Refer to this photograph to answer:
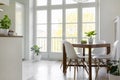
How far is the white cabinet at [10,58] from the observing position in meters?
2.71

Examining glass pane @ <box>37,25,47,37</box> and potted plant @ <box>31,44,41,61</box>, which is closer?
potted plant @ <box>31,44,41,61</box>

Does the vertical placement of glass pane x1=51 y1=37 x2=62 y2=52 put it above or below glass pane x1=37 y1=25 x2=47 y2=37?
below

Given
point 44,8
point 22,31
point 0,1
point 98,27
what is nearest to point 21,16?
point 22,31

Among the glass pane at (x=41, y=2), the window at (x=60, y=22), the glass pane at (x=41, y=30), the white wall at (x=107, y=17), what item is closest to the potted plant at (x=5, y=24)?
the white wall at (x=107, y=17)

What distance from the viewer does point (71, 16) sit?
7.43 m

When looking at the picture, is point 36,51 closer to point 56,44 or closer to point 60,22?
point 56,44

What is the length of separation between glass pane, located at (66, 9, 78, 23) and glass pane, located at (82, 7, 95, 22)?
14.1 inches

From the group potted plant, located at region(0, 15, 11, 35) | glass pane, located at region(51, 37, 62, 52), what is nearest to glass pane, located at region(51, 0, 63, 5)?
glass pane, located at region(51, 37, 62, 52)

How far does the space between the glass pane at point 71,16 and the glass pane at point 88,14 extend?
36 centimetres

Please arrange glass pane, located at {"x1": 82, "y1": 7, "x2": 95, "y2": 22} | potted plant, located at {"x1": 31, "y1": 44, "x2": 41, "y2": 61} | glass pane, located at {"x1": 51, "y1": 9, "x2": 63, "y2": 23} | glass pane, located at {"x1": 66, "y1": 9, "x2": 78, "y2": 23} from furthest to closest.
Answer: glass pane, located at {"x1": 51, "y1": 9, "x2": 63, "y2": 23}, glass pane, located at {"x1": 66, "y1": 9, "x2": 78, "y2": 23}, potted plant, located at {"x1": 31, "y1": 44, "x2": 41, "y2": 61}, glass pane, located at {"x1": 82, "y1": 7, "x2": 95, "y2": 22}

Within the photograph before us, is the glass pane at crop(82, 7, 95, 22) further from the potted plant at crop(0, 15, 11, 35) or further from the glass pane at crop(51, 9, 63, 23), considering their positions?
the potted plant at crop(0, 15, 11, 35)

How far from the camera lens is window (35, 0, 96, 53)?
23.7ft

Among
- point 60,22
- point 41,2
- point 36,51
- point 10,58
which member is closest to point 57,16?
point 60,22

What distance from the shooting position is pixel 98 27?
7004 mm
